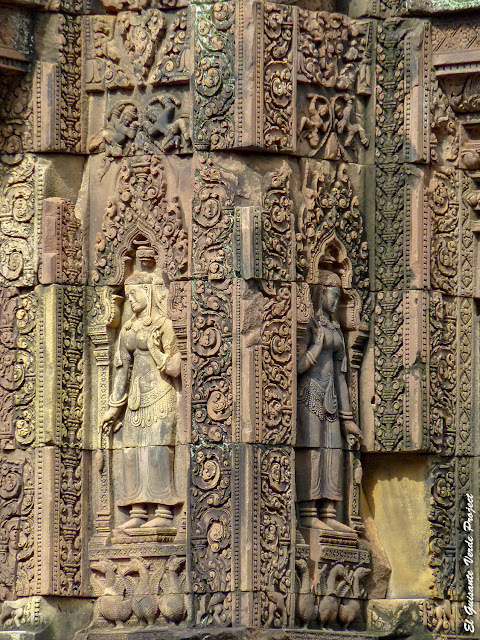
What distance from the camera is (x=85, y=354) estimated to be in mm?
19812

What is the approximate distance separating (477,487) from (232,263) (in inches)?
113

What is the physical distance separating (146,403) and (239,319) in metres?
1.09

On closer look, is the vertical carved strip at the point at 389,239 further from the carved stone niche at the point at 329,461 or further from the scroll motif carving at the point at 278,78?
the scroll motif carving at the point at 278,78

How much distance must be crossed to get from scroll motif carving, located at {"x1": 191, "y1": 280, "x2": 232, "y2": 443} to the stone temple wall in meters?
0.02

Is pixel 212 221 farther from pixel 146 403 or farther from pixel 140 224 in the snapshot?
pixel 146 403

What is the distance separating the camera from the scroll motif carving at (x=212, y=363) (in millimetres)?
18906

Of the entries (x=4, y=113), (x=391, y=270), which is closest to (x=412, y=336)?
(x=391, y=270)

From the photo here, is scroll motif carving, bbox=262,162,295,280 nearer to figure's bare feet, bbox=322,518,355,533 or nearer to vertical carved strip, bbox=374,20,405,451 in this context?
vertical carved strip, bbox=374,20,405,451

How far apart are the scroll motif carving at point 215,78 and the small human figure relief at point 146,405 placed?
42.1 inches

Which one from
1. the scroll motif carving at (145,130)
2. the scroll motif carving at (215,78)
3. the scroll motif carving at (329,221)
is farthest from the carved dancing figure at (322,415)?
the scroll motif carving at (145,130)

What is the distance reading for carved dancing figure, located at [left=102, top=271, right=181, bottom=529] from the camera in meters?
19.3

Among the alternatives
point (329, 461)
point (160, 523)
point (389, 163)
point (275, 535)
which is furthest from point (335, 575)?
point (389, 163)

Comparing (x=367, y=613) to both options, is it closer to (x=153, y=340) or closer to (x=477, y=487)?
(x=477, y=487)

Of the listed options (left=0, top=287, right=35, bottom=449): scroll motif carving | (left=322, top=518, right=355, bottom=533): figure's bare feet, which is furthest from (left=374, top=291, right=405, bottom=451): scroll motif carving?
(left=0, top=287, right=35, bottom=449): scroll motif carving
